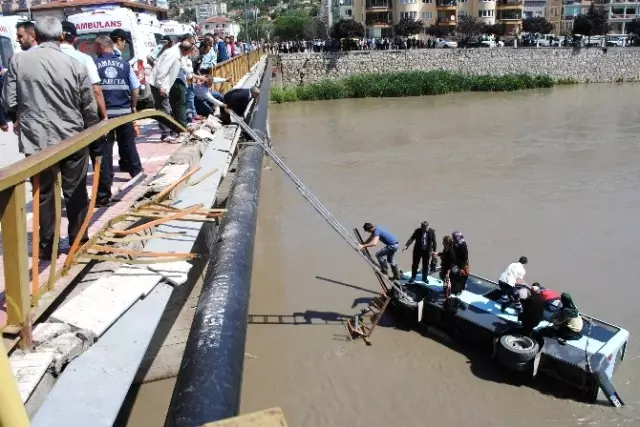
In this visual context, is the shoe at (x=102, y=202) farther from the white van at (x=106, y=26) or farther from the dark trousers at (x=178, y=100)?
the white van at (x=106, y=26)

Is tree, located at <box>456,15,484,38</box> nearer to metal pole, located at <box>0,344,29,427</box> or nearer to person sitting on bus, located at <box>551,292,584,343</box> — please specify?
person sitting on bus, located at <box>551,292,584,343</box>

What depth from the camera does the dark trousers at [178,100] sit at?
932 cm

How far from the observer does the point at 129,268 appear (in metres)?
3.69

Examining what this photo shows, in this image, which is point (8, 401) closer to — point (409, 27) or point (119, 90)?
point (119, 90)

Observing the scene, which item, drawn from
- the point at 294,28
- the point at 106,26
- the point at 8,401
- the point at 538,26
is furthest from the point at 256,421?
the point at 294,28

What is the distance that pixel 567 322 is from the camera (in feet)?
28.0

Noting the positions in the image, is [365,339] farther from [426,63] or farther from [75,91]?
[426,63]

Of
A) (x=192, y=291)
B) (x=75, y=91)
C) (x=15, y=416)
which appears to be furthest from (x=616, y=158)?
(x=15, y=416)

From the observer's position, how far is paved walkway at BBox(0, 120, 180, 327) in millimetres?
3961

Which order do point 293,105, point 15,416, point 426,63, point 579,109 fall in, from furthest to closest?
point 426,63 < point 293,105 < point 579,109 < point 15,416

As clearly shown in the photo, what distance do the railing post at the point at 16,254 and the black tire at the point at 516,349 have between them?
7.36 metres

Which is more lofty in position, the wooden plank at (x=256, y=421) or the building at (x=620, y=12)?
the building at (x=620, y=12)

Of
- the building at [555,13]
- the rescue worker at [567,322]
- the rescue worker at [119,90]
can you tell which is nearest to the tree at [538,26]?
the building at [555,13]

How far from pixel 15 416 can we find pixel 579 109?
40436 mm
